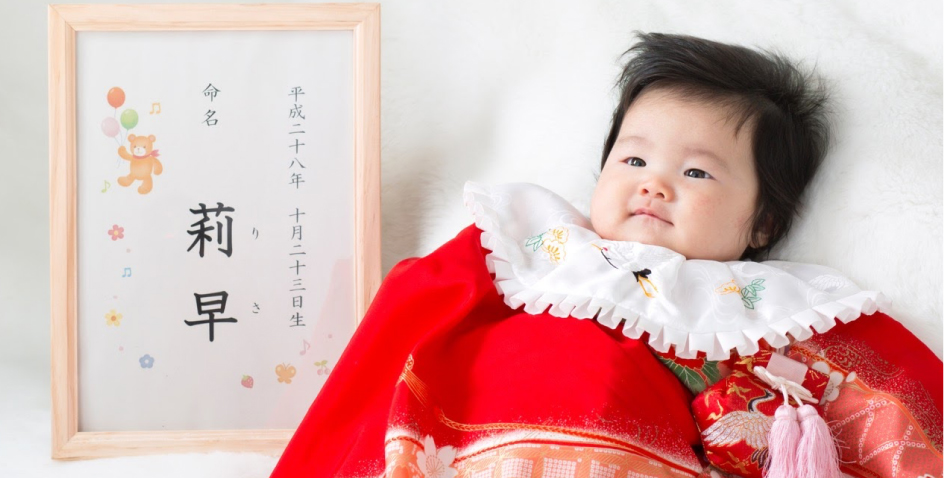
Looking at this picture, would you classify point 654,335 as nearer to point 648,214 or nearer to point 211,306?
point 648,214

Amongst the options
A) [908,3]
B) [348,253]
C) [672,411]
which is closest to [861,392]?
[672,411]

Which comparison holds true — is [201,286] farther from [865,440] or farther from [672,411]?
[865,440]

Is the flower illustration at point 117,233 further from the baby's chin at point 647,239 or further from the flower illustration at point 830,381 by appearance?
the flower illustration at point 830,381

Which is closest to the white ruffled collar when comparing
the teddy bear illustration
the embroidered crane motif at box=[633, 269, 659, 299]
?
the embroidered crane motif at box=[633, 269, 659, 299]

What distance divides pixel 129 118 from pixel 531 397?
0.82 meters

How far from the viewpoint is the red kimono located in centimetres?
95

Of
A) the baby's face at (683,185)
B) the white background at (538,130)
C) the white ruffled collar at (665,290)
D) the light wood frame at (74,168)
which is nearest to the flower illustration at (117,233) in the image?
the light wood frame at (74,168)

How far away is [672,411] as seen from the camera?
101cm

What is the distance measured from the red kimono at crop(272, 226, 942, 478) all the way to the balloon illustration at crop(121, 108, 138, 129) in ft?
1.79

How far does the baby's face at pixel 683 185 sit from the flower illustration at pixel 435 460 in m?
0.39

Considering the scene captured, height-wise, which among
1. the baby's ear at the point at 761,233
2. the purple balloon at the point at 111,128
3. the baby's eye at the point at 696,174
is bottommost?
the baby's ear at the point at 761,233

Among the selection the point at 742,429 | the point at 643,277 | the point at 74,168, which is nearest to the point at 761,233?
the point at 643,277

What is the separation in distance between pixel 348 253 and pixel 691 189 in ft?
1.82

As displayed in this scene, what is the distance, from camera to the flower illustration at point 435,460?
0.97m
